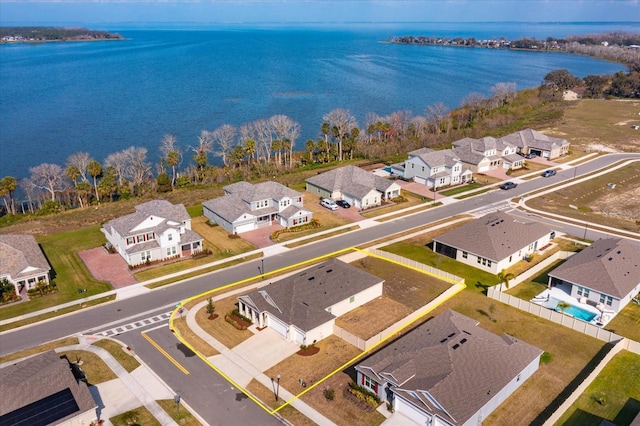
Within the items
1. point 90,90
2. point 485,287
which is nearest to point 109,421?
point 485,287

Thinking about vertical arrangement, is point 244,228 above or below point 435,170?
below

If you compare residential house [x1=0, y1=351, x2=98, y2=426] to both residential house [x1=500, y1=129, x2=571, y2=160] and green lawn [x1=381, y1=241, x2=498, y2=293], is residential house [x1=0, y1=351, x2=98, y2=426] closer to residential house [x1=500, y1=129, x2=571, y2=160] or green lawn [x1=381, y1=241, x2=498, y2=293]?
green lawn [x1=381, y1=241, x2=498, y2=293]

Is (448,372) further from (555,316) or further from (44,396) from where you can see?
(44,396)

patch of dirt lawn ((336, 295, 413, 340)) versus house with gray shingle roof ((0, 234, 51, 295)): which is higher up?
house with gray shingle roof ((0, 234, 51, 295))

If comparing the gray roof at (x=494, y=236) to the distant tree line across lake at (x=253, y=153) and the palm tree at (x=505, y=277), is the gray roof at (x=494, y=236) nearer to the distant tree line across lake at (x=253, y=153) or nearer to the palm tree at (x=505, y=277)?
the palm tree at (x=505, y=277)

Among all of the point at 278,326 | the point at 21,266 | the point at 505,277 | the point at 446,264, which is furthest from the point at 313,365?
the point at 21,266

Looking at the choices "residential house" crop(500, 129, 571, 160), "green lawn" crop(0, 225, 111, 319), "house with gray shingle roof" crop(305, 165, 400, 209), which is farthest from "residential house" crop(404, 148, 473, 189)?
"green lawn" crop(0, 225, 111, 319)

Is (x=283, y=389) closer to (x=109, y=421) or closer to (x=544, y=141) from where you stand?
(x=109, y=421)
